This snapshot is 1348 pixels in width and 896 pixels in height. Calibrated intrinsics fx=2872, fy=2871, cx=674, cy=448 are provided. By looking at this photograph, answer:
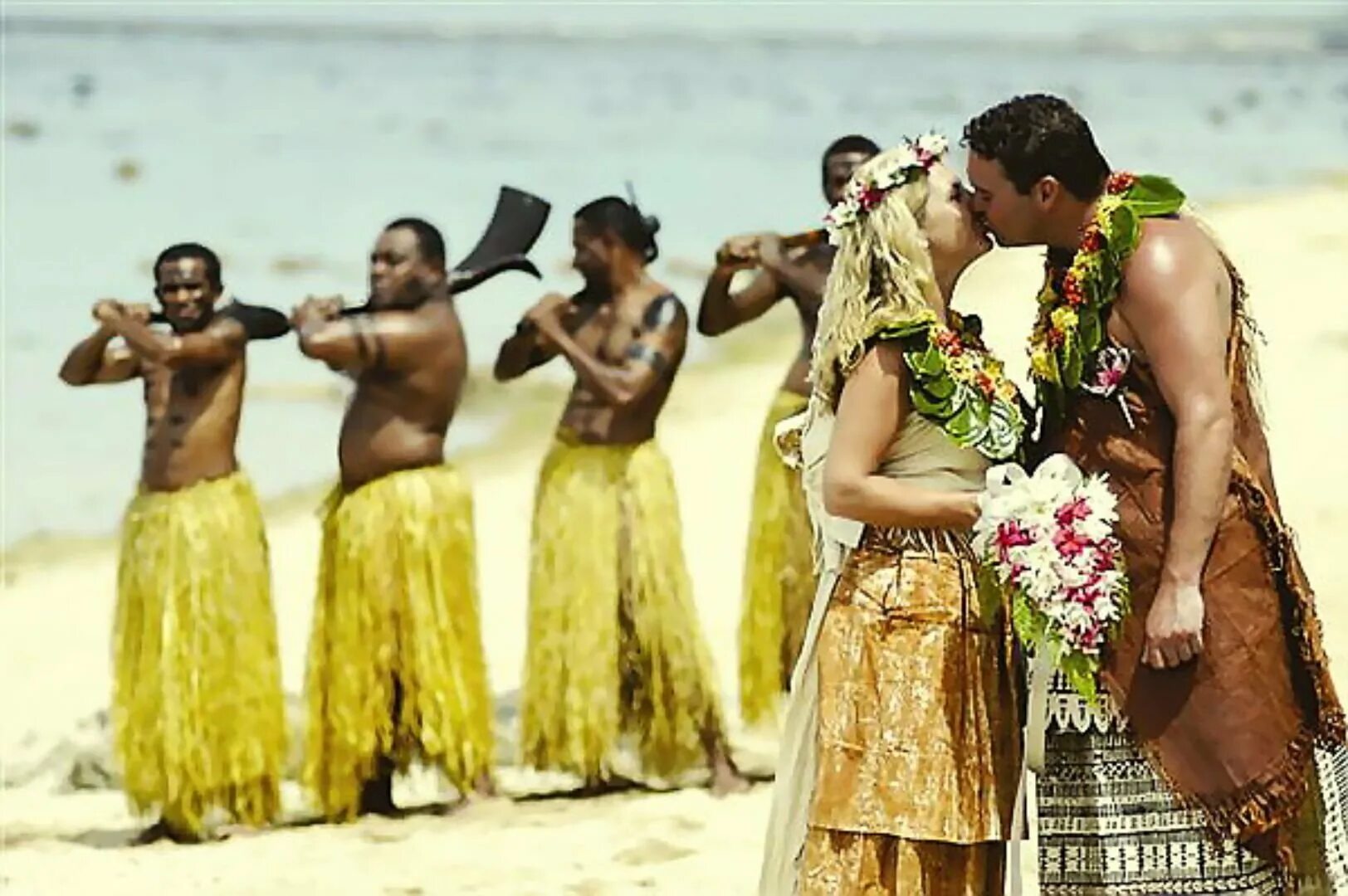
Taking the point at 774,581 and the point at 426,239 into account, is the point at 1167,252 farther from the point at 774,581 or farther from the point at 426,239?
the point at 774,581

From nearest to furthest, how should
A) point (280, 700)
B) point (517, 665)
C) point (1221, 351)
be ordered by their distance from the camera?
point (1221, 351) < point (280, 700) < point (517, 665)

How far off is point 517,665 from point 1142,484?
17.6 feet

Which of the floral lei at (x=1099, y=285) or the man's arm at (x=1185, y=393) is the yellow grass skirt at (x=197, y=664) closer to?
the floral lei at (x=1099, y=285)

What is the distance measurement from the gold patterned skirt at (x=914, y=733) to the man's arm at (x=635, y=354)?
2.92m

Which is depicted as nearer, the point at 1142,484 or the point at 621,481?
the point at 1142,484

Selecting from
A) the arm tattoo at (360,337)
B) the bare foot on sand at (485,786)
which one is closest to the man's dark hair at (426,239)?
the arm tattoo at (360,337)

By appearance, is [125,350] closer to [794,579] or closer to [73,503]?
[794,579]

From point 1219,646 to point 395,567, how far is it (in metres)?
3.32

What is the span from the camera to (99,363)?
755cm

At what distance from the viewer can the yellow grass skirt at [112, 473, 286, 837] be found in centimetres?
730

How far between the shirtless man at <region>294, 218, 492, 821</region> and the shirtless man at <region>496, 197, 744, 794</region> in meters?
0.23

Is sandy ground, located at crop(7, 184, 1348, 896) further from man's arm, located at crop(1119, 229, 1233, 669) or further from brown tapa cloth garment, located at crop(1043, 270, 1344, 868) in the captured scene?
man's arm, located at crop(1119, 229, 1233, 669)

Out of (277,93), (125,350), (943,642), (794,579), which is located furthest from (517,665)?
(277,93)

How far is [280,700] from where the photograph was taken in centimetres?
747
